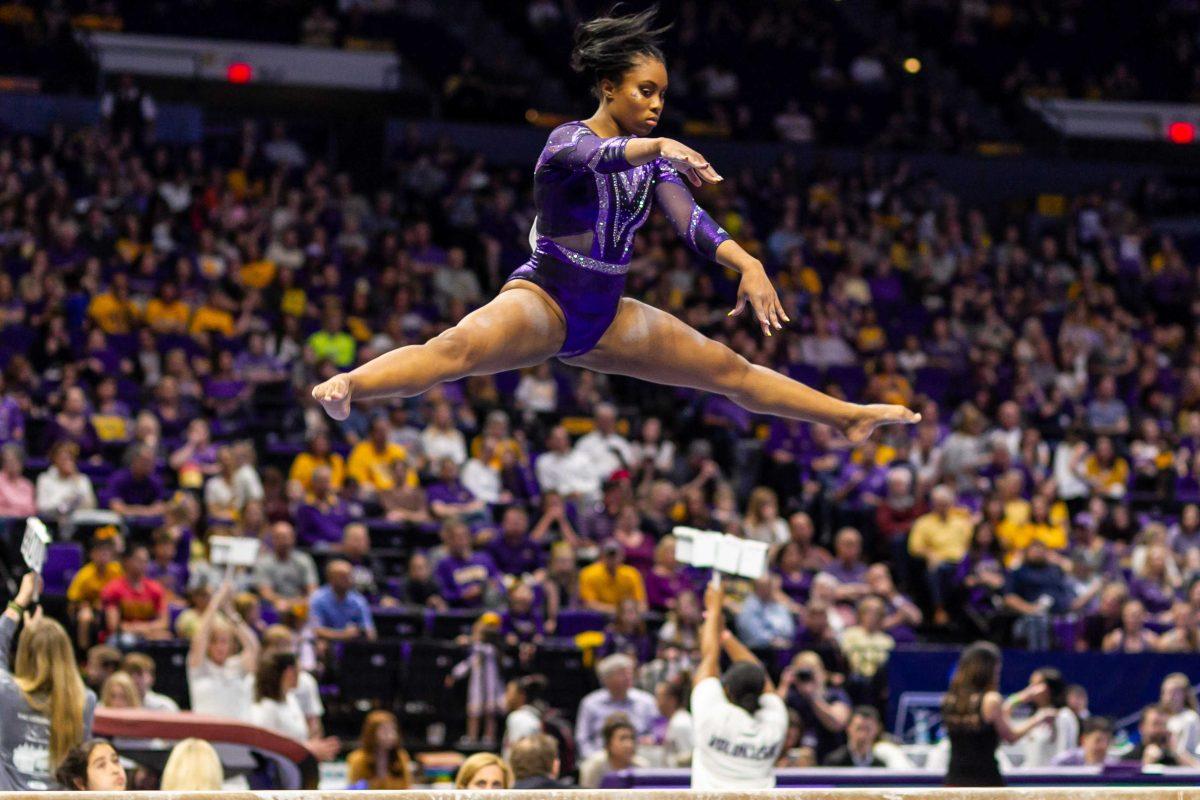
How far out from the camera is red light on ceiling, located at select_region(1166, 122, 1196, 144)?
71.3 ft

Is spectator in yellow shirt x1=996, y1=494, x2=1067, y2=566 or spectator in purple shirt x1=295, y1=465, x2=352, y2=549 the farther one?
spectator in yellow shirt x1=996, y1=494, x2=1067, y2=566

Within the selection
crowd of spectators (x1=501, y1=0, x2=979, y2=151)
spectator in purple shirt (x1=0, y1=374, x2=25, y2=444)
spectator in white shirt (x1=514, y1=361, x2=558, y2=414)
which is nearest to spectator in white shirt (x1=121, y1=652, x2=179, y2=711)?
spectator in purple shirt (x1=0, y1=374, x2=25, y2=444)

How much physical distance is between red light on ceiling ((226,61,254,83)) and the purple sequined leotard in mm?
14973

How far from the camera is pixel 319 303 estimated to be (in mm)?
14523

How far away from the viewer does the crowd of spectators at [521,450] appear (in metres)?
10.6

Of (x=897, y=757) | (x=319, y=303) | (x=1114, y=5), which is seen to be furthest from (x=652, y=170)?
(x=1114, y=5)

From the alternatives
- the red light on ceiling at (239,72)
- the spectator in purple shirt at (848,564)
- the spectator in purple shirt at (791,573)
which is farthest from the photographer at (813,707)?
the red light on ceiling at (239,72)

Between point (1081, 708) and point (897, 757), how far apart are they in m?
1.95

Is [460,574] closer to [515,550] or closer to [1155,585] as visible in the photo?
[515,550]

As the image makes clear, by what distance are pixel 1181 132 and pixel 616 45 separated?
18.8 meters

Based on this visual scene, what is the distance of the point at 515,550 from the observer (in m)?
11.9

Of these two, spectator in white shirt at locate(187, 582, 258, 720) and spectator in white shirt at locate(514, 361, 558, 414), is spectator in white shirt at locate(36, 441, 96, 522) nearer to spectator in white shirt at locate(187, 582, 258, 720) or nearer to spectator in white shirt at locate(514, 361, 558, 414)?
spectator in white shirt at locate(187, 582, 258, 720)

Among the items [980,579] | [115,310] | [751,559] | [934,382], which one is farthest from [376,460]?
[751,559]

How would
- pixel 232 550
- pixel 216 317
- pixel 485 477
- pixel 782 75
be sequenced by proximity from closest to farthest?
1. pixel 232 550
2. pixel 485 477
3. pixel 216 317
4. pixel 782 75
